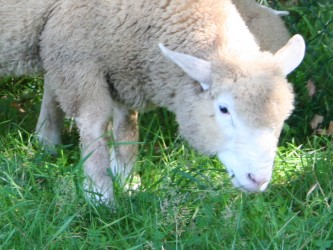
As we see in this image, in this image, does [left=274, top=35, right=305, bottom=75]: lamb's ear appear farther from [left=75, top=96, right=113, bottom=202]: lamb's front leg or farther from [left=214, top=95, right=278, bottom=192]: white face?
[left=75, top=96, right=113, bottom=202]: lamb's front leg

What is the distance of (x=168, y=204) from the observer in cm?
437

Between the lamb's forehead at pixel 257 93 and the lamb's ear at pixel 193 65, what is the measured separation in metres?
0.05

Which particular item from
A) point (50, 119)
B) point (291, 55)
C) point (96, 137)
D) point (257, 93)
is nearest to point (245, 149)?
point (257, 93)

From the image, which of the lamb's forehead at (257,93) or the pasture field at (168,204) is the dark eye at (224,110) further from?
the pasture field at (168,204)

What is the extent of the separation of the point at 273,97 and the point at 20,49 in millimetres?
1558

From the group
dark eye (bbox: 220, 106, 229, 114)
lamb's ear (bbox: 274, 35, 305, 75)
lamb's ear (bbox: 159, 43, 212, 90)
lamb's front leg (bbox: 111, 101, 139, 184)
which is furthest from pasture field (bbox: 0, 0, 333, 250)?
lamb's ear (bbox: 274, 35, 305, 75)

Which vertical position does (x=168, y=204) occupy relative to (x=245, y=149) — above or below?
below

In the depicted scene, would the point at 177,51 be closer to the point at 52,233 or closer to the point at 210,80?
the point at 210,80

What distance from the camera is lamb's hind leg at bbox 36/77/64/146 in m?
5.89

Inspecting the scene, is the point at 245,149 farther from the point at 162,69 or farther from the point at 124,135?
the point at 124,135

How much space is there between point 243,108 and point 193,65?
0.35 m

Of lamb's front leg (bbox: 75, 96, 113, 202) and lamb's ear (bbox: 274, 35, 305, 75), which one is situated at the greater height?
lamb's ear (bbox: 274, 35, 305, 75)

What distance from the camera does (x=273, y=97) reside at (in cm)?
447

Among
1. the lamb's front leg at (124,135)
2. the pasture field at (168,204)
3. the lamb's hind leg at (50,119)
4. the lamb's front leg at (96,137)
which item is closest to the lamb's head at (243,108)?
the pasture field at (168,204)
